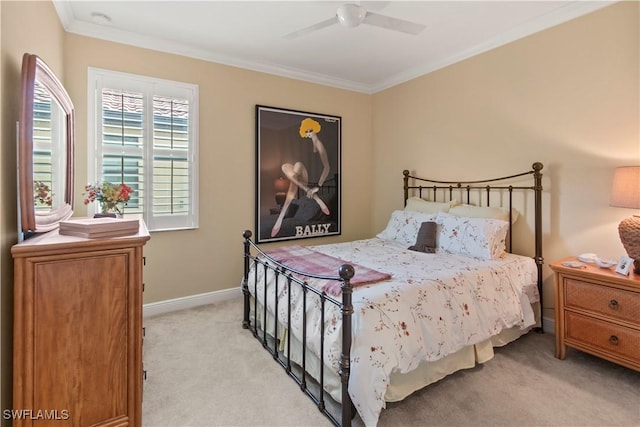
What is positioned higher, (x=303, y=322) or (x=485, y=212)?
(x=485, y=212)

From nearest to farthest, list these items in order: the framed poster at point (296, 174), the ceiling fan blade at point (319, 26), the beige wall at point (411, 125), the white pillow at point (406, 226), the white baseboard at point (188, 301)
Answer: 1. the ceiling fan blade at point (319, 26)
2. the beige wall at point (411, 125)
3. the white baseboard at point (188, 301)
4. the white pillow at point (406, 226)
5. the framed poster at point (296, 174)

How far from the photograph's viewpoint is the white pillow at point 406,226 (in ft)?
11.0

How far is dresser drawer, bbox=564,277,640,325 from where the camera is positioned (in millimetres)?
2054

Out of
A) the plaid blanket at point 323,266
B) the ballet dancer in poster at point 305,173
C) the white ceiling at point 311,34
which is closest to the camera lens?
the plaid blanket at point 323,266

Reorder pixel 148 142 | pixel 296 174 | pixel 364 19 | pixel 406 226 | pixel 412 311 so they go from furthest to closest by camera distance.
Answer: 1. pixel 296 174
2. pixel 406 226
3. pixel 148 142
4. pixel 364 19
5. pixel 412 311

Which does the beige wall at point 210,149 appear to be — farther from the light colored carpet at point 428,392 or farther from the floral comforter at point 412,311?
the floral comforter at point 412,311

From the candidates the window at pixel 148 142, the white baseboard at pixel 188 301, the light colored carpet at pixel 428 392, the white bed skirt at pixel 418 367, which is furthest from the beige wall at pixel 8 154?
the white baseboard at pixel 188 301

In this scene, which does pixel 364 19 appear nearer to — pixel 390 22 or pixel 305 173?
pixel 390 22

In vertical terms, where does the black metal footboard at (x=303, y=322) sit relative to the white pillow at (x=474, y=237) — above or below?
below

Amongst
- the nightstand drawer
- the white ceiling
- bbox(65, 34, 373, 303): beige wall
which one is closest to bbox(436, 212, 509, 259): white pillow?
the nightstand drawer

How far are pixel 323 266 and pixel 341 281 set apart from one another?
65 cm

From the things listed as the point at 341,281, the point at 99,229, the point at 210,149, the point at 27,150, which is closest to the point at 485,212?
the point at 341,281

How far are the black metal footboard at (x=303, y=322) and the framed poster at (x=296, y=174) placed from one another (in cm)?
101

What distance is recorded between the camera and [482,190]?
3.37 meters
